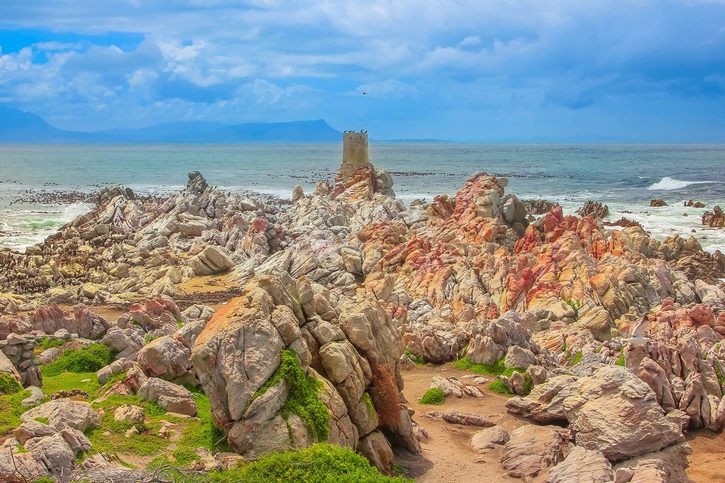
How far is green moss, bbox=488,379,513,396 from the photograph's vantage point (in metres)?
20.8

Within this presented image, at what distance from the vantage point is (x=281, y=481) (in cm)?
1194

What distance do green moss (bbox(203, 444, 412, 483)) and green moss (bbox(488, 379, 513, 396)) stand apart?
8933 mm

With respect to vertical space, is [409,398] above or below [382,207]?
below

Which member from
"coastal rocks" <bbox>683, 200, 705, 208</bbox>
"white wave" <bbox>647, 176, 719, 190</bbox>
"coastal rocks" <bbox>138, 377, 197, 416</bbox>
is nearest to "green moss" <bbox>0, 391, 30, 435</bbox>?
"coastal rocks" <bbox>138, 377, 197, 416</bbox>

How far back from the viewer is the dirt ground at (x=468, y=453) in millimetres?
15023

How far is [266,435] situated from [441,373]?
1072cm

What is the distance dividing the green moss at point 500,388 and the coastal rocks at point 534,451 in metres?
4.13

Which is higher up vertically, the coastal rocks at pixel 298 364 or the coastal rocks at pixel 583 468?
the coastal rocks at pixel 298 364

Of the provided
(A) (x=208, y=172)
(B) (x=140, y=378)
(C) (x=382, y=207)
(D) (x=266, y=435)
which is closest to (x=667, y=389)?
(D) (x=266, y=435)

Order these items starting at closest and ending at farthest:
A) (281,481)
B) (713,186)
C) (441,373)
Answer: (281,481), (441,373), (713,186)

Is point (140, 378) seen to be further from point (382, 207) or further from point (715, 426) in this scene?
point (382, 207)

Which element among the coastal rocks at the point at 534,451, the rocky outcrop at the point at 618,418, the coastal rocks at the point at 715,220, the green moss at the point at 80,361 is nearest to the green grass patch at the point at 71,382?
the green moss at the point at 80,361

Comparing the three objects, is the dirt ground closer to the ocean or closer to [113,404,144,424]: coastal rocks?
[113,404,144,424]: coastal rocks

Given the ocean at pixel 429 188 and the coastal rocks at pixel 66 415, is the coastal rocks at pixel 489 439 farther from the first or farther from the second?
the ocean at pixel 429 188
